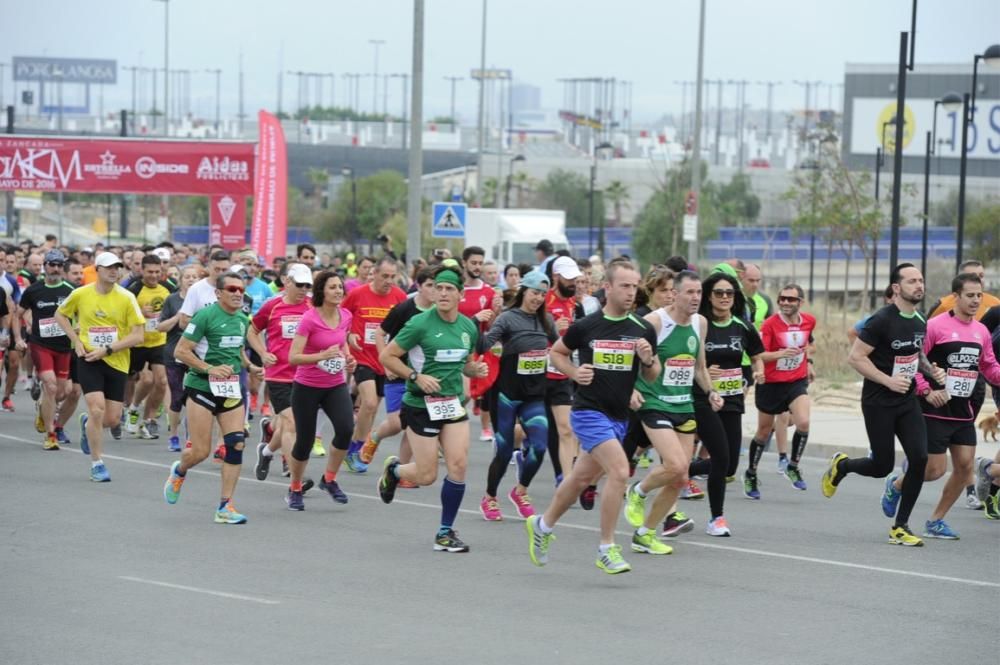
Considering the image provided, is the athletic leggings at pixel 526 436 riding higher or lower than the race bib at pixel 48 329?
lower

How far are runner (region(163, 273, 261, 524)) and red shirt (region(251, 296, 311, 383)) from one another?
1.04 meters

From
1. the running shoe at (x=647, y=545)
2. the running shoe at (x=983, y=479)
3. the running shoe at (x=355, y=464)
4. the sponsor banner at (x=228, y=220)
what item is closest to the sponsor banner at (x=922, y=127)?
the sponsor banner at (x=228, y=220)

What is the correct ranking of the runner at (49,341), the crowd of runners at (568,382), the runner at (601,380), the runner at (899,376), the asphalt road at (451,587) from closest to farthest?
the asphalt road at (451,587) → the runner at (601,380) → the crowd of runners at (568,382) → the runner at (899,376) → the runner at (49,341)

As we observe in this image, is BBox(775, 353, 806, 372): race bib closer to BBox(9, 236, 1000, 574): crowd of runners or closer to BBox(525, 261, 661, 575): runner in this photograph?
BBox(9, 236, 1000, 574): crowd of runners

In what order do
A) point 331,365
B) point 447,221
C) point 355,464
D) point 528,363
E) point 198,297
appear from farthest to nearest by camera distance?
point 447,221 < point 198,297 < point 355,464 < point 331,365 < point 528,363

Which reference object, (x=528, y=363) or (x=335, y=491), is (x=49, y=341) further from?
(x=528, y=363)

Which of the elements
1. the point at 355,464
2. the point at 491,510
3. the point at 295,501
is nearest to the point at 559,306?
the point at 491,510

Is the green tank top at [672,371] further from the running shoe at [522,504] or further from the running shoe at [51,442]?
the running shoe at [51,442]

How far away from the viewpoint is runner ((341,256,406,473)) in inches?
575

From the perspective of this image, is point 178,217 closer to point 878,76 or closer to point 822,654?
point 878,76

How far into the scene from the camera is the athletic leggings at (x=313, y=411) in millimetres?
12258

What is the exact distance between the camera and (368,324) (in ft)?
48.7

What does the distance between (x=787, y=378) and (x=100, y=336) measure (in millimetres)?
6138

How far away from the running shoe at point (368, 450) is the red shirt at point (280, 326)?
120cm
